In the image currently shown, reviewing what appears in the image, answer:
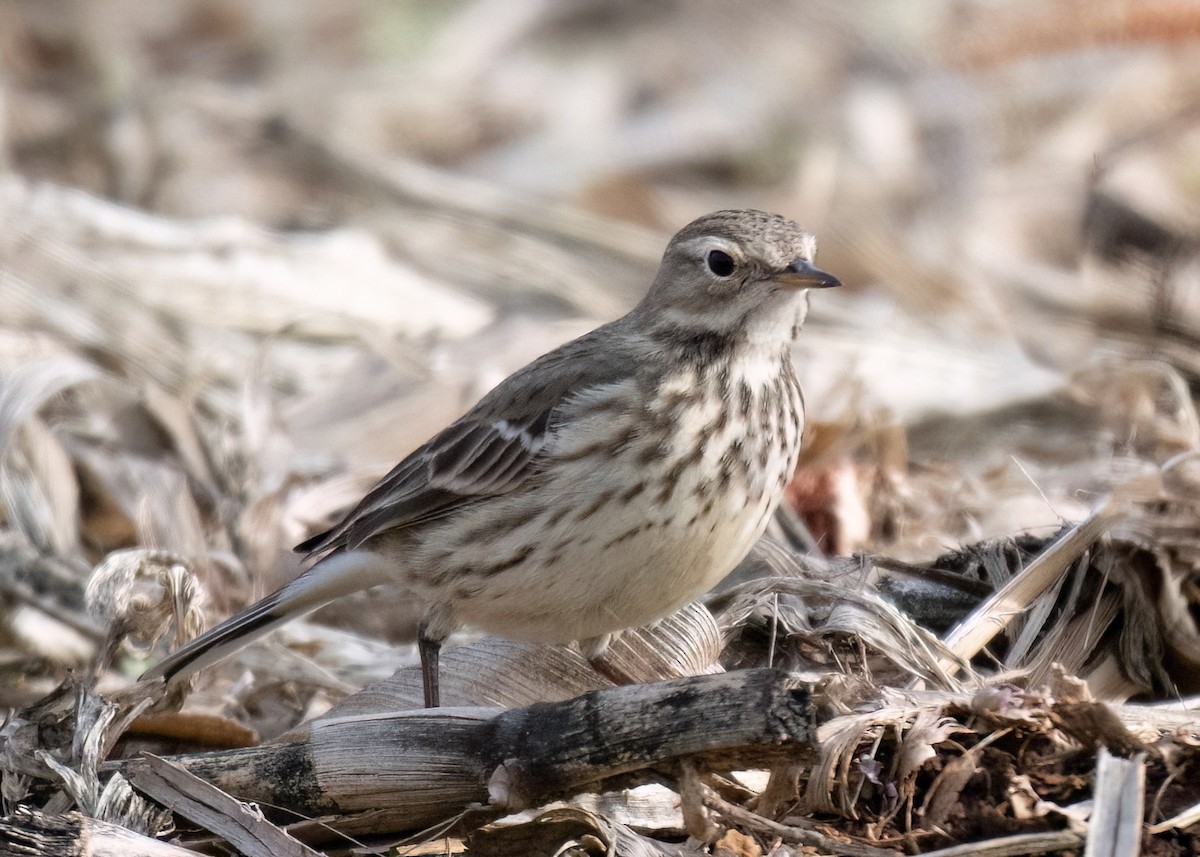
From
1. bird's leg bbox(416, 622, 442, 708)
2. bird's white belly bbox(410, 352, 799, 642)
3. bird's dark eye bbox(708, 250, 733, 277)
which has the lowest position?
bird's leg bbox(416, 622, 442, 708)

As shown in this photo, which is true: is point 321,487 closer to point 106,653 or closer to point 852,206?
point 106,653

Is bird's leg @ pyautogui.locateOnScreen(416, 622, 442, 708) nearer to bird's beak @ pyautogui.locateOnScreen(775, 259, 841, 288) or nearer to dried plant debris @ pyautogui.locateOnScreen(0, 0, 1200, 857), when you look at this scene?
dried plant debris @ pyautogui.locateOnScreen(0, 0, 1200, 857)

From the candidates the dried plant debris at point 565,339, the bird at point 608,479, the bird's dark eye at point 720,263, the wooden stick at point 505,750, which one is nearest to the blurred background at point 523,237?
the dried plant debris at point 565,339

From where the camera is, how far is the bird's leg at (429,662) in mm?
3954

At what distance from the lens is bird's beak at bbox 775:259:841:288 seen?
4156 millimetres

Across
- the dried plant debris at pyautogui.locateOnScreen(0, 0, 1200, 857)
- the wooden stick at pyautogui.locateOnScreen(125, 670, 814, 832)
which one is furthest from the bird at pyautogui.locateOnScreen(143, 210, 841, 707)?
the wooden stick at pyautogui.locateOnScreen(125, 670, 814, 832)

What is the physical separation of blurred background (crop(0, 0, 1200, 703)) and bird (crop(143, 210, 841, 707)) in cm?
84

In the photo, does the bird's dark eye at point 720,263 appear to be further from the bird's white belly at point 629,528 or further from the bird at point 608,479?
the bird's white belly at point 629,528

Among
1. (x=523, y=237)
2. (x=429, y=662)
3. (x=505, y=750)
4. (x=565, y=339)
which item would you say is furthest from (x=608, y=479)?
(x=523, y=237)

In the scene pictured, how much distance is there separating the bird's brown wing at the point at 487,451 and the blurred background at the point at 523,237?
80 cm

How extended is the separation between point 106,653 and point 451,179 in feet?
15.3

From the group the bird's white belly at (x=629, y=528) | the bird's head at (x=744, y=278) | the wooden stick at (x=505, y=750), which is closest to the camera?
the wooden stick at (x=505, y=750)

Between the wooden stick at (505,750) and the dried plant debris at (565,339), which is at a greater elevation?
the dried plant debris at (565,339)

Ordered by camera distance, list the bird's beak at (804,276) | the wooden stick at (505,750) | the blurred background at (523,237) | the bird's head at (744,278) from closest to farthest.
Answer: the wooden stick at (505,750), the bird's beak at (804,276), the bird's head at (744,278), the blurred background at (523,237)
